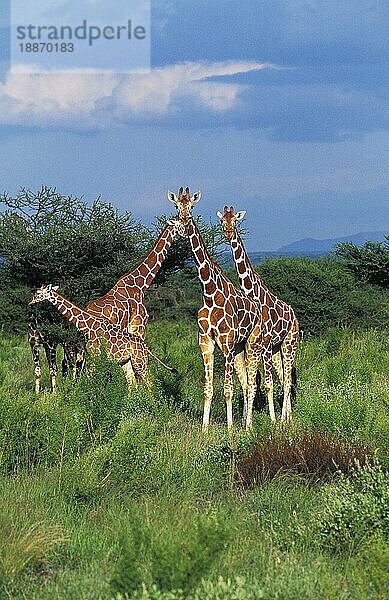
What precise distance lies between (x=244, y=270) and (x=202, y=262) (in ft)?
2.02

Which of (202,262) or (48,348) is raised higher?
(202,262)

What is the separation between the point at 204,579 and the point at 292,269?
1716cm

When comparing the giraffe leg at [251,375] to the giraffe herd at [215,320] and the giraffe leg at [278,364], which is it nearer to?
the giraffe herd at [215,320]

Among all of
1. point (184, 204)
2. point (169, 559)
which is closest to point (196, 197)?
point (184, 204)

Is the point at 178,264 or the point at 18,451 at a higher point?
the point at 178,264

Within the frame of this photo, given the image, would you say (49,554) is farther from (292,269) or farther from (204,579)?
(292,269)

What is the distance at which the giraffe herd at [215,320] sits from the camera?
10.2 m

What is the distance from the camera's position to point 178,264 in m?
13.7

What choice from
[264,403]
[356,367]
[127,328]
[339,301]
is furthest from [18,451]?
[339,301]

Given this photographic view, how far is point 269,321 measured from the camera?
1067 cm

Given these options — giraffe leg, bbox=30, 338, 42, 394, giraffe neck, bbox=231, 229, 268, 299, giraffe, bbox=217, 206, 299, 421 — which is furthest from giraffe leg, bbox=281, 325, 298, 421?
giraffe leg, bbox=30, 338, 42, 394

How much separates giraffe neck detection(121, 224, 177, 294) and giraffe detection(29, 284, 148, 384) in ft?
2.32

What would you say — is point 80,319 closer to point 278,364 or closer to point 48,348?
point 48,348

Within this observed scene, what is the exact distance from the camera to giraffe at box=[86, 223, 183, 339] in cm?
Answer: 1130
